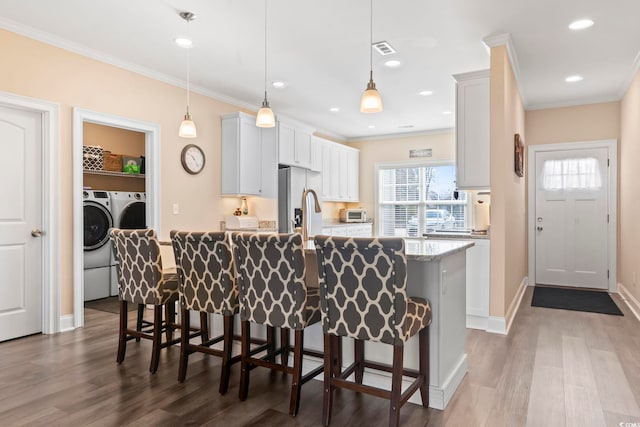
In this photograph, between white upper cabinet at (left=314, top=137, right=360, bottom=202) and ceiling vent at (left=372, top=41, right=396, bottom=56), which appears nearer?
ceiling vent at (left=372, top=41, right=396, bottom=56)

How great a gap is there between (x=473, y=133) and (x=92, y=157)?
187 inches

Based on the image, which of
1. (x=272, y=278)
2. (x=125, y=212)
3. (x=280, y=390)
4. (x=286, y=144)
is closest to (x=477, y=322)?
(x=280, y=390)

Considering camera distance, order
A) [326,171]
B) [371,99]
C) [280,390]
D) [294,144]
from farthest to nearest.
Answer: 1. [326,171]
2. [294,144]
3. [371,99]
4. [280,390]

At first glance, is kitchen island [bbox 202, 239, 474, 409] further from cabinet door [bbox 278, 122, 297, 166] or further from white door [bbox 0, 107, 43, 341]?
cabinet door [bbox 278, 122, 297, 166]

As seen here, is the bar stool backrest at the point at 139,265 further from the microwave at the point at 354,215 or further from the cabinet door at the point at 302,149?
the microwave at the point at 354,215

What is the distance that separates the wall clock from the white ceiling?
1.41 feet

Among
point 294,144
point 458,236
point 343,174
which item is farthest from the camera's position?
point 343,174

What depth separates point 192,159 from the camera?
5086 millimetres

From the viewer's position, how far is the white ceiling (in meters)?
3.21

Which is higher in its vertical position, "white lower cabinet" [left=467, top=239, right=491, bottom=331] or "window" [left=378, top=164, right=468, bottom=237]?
"window" [left=378, top=164, right=468, bottom=237]

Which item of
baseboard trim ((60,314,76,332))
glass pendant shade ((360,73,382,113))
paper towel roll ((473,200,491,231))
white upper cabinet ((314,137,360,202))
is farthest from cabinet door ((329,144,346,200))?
glass pendant shade ((360,73,382,113))

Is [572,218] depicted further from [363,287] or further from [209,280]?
[209,280]

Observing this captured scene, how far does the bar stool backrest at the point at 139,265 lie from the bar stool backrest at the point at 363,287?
4.33ft

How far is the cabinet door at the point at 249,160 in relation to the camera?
5.45 m
